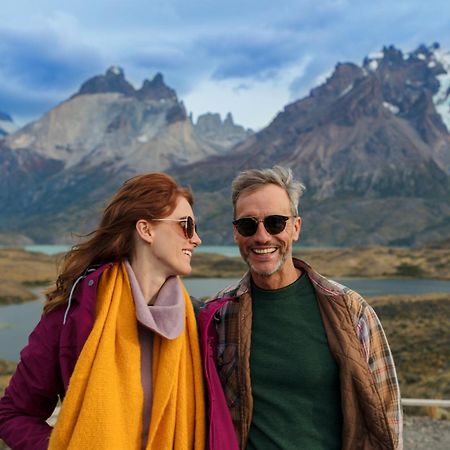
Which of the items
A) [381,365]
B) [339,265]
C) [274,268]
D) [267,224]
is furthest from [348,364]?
[339,265]

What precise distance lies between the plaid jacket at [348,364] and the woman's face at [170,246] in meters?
0.33

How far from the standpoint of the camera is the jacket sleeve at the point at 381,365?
3.52 m

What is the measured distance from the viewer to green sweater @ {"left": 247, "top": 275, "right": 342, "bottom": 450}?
3414 millimetres

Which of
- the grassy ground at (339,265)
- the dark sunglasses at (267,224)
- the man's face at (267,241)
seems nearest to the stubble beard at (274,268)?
the man's face at (267,241)

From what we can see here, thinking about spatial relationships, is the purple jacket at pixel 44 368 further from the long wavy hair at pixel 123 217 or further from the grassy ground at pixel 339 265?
the grassy ground at pixel 339 265

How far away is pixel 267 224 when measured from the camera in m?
3.77

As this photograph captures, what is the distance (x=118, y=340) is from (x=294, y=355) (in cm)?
118

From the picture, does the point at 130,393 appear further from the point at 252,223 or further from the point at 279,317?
the point at 252,223

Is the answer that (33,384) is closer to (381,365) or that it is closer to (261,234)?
(261,234)

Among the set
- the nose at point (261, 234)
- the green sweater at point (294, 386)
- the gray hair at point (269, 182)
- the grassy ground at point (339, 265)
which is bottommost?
the grassy ground at point (339, 265)

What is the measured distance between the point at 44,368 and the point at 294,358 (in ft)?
4.95

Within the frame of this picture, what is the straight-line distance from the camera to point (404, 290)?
291ft

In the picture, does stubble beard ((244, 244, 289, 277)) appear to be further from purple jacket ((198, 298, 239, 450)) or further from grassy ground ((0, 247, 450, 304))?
grassy ground ((0, 247, 450, 304))

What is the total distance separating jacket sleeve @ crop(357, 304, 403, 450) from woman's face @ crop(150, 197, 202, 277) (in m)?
1.22
